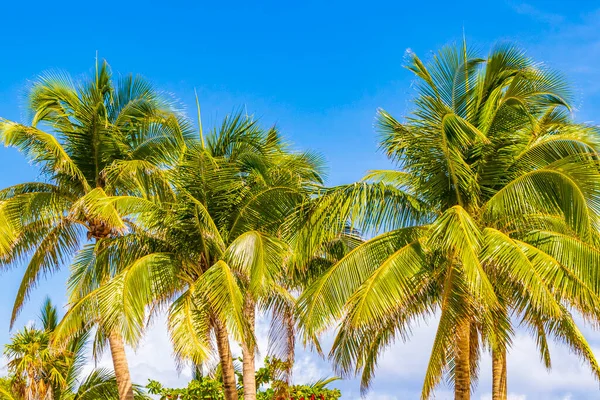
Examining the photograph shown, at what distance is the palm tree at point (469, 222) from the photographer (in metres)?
12.9

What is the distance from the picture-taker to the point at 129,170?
1688 centimetres

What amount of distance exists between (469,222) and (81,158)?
952cm

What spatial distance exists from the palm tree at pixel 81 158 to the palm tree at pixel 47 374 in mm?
1644

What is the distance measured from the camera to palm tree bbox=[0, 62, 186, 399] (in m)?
17.5

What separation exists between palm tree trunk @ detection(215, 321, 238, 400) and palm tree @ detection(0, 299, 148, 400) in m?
3.76

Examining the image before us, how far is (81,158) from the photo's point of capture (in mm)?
18297

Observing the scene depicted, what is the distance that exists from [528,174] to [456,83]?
8.13 feet

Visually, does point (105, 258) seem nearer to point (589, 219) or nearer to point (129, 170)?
point (129, 170)

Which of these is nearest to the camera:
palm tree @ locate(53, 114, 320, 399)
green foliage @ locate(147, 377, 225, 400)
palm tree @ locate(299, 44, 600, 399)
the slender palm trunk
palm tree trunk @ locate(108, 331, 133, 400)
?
palm tree @ locate(299, 44, 600, 399)

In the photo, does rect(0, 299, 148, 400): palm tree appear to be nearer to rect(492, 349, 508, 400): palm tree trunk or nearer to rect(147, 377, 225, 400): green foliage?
rect(147, 377, 225, 400): green foliage

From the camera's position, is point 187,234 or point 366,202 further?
point 187,234

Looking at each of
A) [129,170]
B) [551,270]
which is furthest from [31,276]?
[551,270]

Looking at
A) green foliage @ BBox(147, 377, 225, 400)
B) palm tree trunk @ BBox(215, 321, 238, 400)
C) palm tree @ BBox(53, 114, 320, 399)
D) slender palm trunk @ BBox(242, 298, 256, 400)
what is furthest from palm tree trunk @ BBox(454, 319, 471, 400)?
green foliage @ BBox(147, 377, 225, 400)

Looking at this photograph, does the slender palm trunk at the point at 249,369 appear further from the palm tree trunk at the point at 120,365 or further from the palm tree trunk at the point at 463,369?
the palm tree trunk at the point at 463,369
